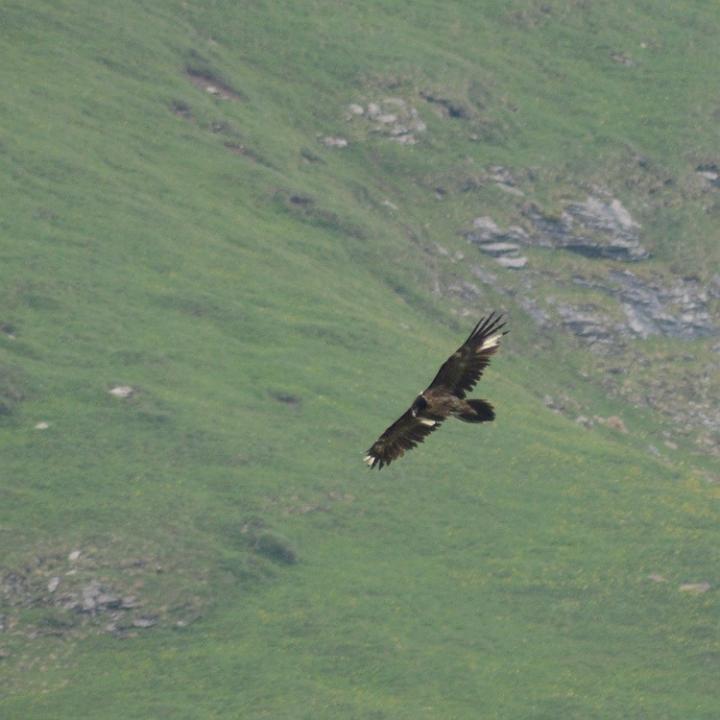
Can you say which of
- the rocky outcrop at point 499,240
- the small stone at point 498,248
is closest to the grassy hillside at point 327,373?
the rocky outcrop at point 499,240

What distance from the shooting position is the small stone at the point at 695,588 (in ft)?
325

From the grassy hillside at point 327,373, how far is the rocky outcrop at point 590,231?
1.47 m

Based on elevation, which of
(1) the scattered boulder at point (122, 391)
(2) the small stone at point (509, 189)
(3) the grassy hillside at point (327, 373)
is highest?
(2) the small stone at point (509, 189)

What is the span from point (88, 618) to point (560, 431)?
2850cm

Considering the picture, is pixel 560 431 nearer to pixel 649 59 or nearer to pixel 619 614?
pixel 619 614

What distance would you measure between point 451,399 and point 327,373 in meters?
73.1

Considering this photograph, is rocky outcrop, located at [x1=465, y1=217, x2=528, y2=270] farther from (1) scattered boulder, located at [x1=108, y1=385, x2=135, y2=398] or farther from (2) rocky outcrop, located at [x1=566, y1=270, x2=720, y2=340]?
(1) scattered boulder, located at [x1=108, y1=385, x2=135, y2=398]

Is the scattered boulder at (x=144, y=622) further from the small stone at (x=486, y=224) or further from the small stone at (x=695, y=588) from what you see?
the small stone at (x=486, y=224)

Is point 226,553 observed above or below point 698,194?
below

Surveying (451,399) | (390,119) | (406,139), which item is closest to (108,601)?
(406,139)

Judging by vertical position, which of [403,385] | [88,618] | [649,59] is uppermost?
[649,59]

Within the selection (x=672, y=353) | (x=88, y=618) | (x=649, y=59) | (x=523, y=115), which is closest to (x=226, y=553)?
(x=88, y=618)

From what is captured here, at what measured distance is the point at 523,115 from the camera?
476ft

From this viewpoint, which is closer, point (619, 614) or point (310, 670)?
point (310, 670)
